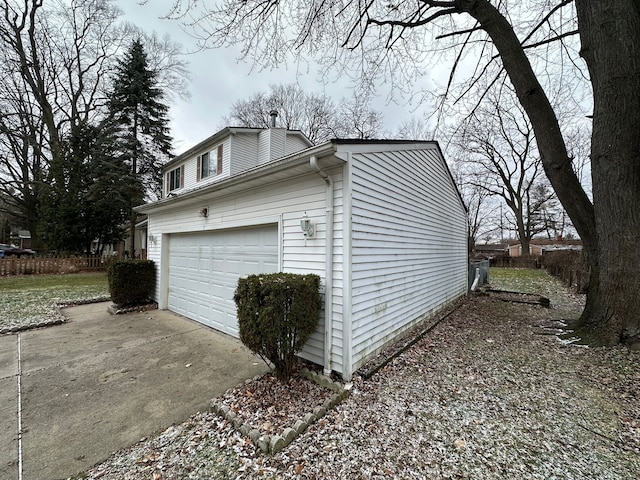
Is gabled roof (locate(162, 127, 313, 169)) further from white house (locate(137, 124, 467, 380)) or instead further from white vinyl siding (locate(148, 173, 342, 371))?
white vinyl siding (locate(148, 173, 342, 371))

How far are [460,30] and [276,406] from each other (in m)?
8.78

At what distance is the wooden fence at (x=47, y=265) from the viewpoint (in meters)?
12.6

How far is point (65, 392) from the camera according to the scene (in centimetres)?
336

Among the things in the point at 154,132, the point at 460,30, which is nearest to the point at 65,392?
the point at 460,30

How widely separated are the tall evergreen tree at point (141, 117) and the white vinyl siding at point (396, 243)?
1570 cm

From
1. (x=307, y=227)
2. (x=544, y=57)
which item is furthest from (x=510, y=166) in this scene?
(x=307, y=227)

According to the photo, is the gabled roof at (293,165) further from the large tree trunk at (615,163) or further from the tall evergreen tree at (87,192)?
the tall evergreen tree at (87,192)

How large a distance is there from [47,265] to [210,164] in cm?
1022

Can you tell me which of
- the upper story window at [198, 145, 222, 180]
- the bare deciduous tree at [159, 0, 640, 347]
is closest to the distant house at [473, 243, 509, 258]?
the bare deciduous tree at [159, 0, 640, 347]

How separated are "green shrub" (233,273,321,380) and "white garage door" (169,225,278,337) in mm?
1227

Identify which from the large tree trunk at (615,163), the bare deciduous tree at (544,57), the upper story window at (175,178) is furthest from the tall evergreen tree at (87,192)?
the large tree trunk at (615,163)

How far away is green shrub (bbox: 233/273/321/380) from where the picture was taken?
9.89ft

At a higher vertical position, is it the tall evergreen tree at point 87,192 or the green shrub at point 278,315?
the tall evergreen tree at point 87,192

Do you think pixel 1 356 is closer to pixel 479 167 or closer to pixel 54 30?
pixel 54 30
